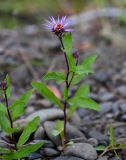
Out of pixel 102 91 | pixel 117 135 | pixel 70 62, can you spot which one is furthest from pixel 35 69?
pixel 70 62

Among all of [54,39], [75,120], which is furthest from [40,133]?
[54,39]

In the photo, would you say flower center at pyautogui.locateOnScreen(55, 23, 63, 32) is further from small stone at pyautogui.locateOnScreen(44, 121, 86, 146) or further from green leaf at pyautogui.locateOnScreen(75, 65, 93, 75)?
small stone at pyautogui.locateOnScreen(44, 121, 86, 146)

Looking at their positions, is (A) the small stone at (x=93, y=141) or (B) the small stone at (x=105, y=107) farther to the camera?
(B) the small stone at (x=105, y=107)

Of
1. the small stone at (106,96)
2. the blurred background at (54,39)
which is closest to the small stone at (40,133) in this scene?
the blurred background at (54,39)

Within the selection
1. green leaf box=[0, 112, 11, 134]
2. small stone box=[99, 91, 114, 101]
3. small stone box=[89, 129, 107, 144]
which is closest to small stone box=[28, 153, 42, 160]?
green leaf box=[0, 112, 11, 134]

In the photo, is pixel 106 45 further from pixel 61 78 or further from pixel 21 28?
pixel 61 78

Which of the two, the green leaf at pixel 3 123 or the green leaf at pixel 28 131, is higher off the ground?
the green leaf at pixel 3 123

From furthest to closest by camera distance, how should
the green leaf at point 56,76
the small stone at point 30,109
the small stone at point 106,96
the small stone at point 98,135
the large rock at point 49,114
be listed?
1. the small stone at point 106,96
2. the small stone at point 30,109
3. the large rock at point 49,114
4. the small stone at point 98,135
5. the green leaf at point 56,76

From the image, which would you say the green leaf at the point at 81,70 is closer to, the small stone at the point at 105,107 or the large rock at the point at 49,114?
the large rock at the point at 49,114
